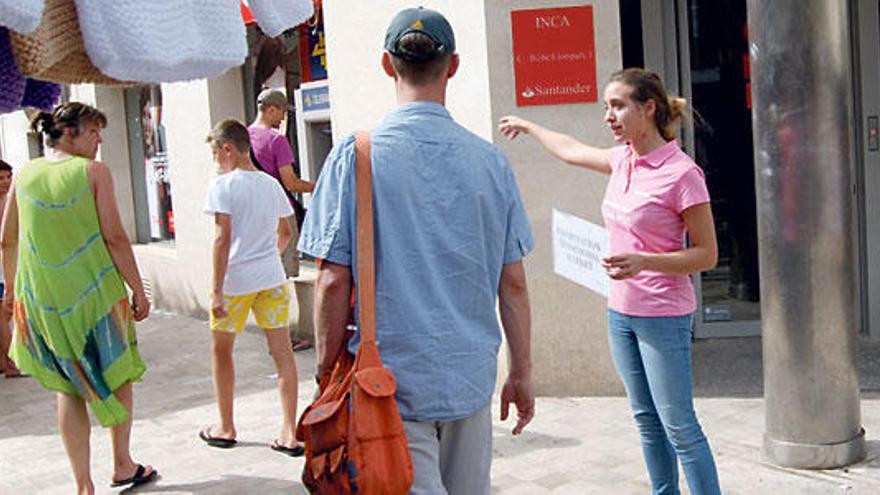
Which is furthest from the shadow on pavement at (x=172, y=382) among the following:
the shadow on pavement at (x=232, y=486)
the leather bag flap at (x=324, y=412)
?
the leather bag flap at (x=324, y=412)

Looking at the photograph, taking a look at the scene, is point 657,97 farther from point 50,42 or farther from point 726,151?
point 726,151

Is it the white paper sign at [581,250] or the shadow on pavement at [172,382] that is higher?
the white paper sign at [581,250]

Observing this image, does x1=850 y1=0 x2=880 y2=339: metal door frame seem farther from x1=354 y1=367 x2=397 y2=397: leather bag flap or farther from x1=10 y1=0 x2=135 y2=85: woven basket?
x1=10 y1=0 x2=135 y2=85: woven basket

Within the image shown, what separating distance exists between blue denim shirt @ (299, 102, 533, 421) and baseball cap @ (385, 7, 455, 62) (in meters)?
0.14

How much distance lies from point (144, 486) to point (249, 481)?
→ 533 millimetres

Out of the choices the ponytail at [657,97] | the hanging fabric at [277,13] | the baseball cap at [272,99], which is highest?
the baseball cap at [272,99]

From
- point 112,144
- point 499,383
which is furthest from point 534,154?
point 112,144

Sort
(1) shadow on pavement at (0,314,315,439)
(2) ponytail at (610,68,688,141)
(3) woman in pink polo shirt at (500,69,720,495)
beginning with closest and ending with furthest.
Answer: (3) woman in pink polo shirt at (500,69,720,495), (2) ponytail at (610,68,688,141), (1) shadow on pavement at (0,314,315,439)

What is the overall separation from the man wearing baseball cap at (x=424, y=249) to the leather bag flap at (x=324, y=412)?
0.16 meters

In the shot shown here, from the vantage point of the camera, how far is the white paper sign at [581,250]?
4.06 meters

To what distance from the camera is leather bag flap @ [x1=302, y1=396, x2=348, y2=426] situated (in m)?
2.64

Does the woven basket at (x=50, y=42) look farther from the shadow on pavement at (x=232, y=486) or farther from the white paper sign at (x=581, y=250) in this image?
the shadow on pavement at (x=232, y=486)

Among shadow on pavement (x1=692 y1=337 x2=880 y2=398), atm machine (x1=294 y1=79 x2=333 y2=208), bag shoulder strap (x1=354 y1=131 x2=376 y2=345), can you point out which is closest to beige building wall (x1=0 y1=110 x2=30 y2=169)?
atm machine (x1=294 y1=79 x2=333 y2=208)

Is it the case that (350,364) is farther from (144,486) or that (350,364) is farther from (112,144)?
(112,144)
